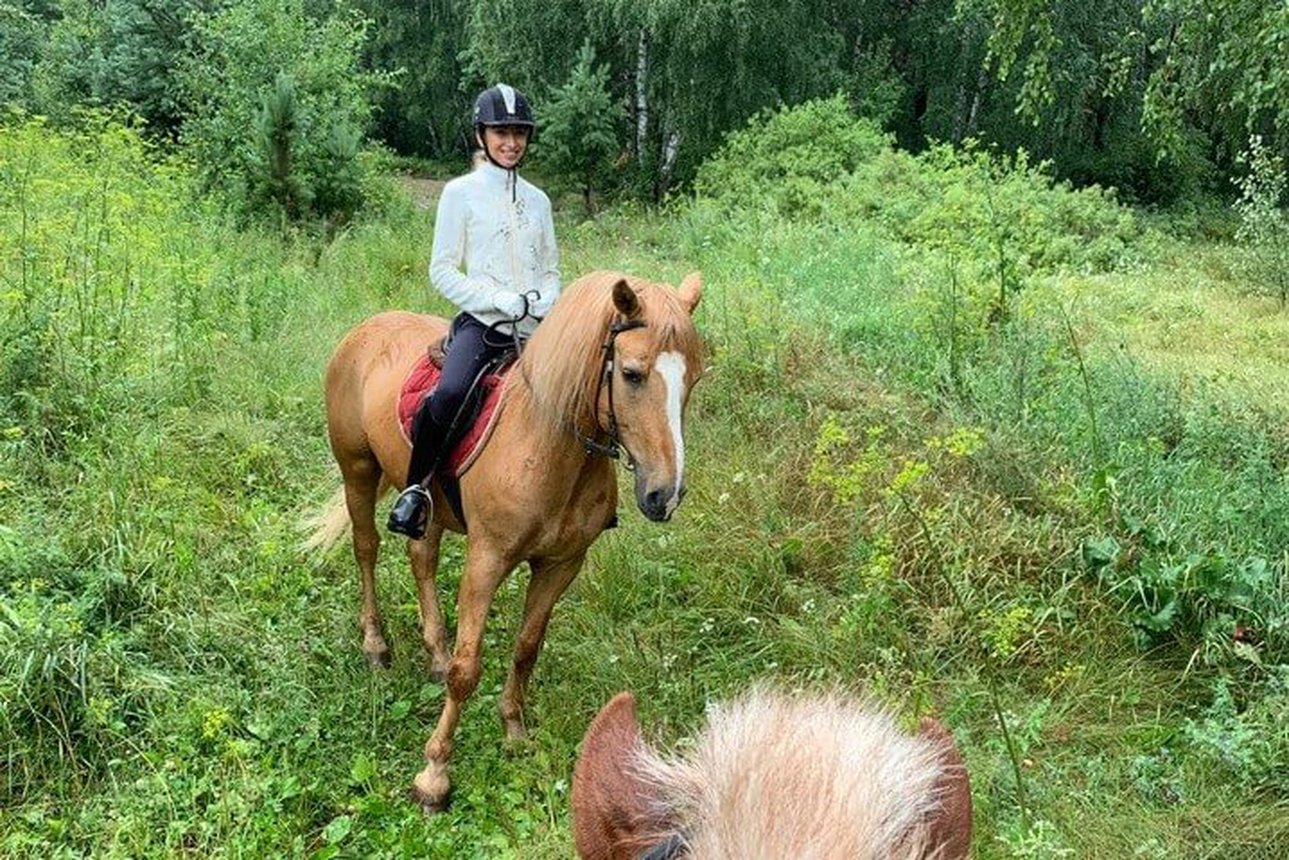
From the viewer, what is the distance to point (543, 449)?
316 cm

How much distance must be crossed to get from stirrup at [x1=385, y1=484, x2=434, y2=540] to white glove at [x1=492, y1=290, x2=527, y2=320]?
0.78m

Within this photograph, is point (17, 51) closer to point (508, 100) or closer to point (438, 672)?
point (508, 100)

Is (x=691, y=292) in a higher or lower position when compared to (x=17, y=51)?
lower

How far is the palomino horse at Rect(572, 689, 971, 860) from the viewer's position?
875mm

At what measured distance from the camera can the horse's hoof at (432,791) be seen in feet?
11.0

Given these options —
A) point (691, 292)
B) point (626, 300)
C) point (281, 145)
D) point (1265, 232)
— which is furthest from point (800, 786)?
point (1265, 232)

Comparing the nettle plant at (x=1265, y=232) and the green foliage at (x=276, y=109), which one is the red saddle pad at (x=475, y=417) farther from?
the nettle plant at (x=1265, y=232)

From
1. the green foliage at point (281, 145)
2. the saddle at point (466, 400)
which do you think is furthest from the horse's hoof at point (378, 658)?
the green foliage at point (281, 145)

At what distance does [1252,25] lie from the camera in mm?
5395

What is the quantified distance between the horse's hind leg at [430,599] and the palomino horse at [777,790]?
114 inches

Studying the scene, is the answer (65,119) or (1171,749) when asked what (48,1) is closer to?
(65,119)

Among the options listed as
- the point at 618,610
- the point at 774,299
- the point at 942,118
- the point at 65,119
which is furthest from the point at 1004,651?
the point at 942,118

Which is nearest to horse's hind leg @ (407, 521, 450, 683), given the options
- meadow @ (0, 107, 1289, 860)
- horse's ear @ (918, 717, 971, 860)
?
meadow @ (0, 107, 1289, 860)

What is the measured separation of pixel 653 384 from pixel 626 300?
28 centimetres
